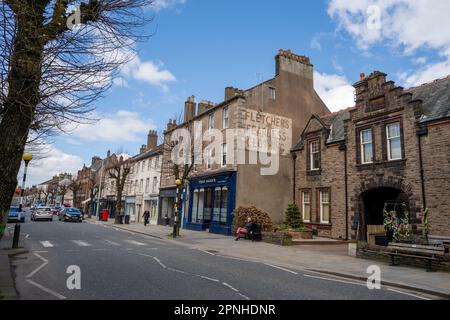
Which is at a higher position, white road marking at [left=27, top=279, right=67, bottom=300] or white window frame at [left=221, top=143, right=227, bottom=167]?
white window frame at [left=221, top=143, right=227, bottom=167]

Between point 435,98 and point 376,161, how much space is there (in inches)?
174

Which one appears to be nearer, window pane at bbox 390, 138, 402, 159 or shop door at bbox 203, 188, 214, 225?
window pane at bbox 390, 138, 402, 159

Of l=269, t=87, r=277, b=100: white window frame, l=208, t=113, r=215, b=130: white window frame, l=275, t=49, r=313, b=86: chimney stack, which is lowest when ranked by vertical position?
l=208, t=113, r=215, b=130: white window frame

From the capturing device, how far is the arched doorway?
64.0 feet

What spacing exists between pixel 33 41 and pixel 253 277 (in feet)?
24.4

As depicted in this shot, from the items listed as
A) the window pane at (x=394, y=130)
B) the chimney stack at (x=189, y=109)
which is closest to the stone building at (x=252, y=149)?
the chimney stack at (x=189, y=109)

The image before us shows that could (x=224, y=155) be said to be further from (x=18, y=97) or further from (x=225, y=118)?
(x=18, y=97)

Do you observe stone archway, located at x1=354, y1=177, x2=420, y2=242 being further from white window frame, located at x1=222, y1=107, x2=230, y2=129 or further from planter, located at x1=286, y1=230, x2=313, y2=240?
white window frame, located at x1=222, y1=107, x2=230, y2=129

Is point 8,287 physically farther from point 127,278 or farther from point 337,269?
point 337,269

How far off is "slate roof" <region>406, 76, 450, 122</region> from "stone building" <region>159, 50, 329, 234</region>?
383 inches

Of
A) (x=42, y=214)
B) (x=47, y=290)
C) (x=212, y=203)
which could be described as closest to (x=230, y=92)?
(x=212, y=203)

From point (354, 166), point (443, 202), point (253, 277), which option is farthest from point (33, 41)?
point (354, 166)

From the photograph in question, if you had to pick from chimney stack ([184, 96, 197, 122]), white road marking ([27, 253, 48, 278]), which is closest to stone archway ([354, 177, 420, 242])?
white road marking ([27, 253, 48, 278])

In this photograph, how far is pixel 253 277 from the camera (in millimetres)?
8984
